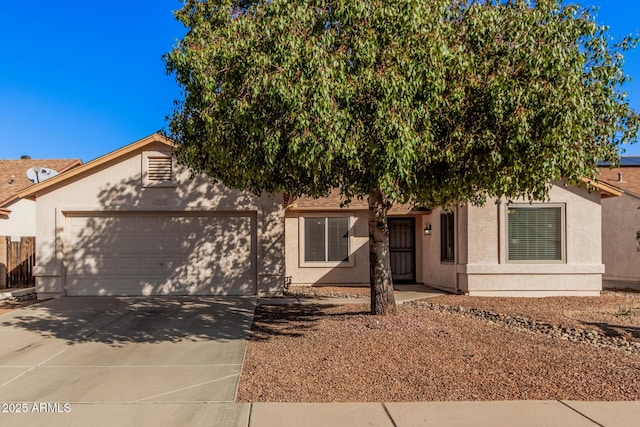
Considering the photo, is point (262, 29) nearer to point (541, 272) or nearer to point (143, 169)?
point (143, 169)

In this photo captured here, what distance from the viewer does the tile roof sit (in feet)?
63.5

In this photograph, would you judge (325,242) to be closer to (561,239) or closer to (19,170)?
(561,239)

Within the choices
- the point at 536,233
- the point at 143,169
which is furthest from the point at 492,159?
the point at 143,169

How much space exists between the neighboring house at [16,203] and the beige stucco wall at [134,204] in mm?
2687

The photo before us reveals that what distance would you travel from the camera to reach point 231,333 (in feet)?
28.3

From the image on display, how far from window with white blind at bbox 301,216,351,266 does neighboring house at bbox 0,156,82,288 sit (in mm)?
9011

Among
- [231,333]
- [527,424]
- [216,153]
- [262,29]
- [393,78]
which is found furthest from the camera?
[231,333]

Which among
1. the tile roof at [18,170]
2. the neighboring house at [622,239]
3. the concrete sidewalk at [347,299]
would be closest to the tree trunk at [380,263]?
the concrete sidewalk at [347,299]

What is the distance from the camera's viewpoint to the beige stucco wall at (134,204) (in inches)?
510

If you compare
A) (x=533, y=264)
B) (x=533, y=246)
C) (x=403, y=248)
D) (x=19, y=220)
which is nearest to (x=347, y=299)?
(x=403, y=248)

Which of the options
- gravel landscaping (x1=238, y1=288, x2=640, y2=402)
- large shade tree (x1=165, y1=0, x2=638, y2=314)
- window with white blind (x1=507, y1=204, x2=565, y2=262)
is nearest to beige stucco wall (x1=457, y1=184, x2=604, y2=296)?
window with white blind (x1=507, y1=204, x2=565, y2=262)

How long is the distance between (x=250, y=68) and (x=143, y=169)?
795 cm

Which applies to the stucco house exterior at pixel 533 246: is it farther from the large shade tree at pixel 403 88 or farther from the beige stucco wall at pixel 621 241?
the large shade tree at pixel 403 88

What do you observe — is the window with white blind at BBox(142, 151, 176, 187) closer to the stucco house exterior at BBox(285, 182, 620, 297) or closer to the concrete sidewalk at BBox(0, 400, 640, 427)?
the stucco house exterior at BBox(285, 182, 620, 297)
